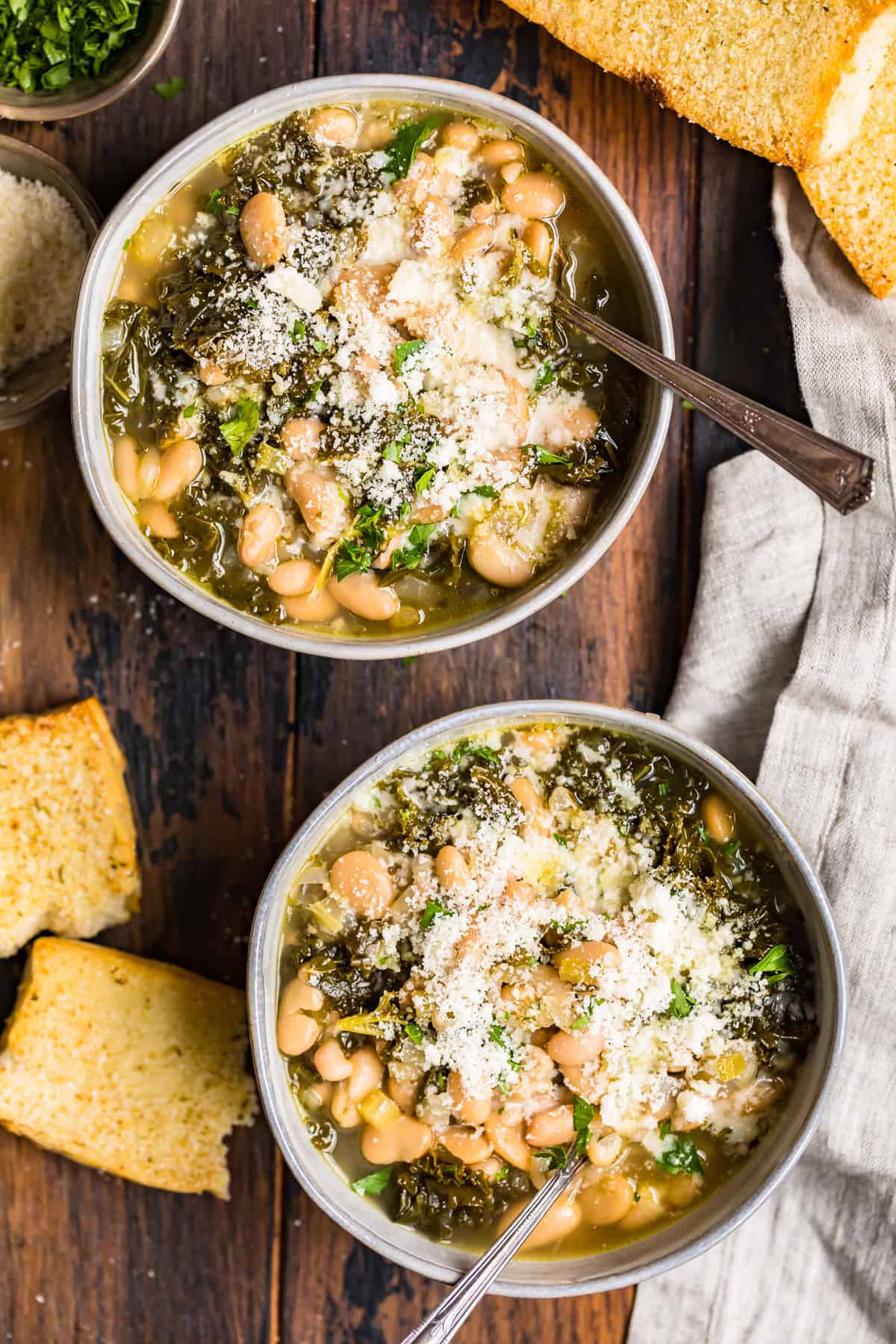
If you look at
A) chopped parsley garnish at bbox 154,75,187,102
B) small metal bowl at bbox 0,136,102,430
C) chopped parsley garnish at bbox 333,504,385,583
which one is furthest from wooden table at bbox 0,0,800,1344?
chopped parsley garnish at bbox 154,75,187,102

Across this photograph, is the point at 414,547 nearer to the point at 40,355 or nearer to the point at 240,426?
the point at 240,426

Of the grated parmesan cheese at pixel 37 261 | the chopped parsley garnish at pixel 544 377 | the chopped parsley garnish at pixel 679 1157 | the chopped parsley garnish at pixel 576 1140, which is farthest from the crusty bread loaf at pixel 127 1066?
the chopped parsley garnish at pixel 544 377

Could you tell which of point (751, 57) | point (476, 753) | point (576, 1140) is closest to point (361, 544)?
point (476, 753)

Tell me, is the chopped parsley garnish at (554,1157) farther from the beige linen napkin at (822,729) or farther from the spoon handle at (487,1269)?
the beige linen napkin at (822,729)

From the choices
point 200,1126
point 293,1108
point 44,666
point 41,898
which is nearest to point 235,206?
point 44,666

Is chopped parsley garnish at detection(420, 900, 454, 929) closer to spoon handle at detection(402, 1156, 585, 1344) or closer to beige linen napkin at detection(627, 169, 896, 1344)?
spoon handle at detection(402, 1156, 585, 1344)

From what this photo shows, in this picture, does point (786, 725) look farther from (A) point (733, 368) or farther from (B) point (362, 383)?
(B) point (362, 383)
